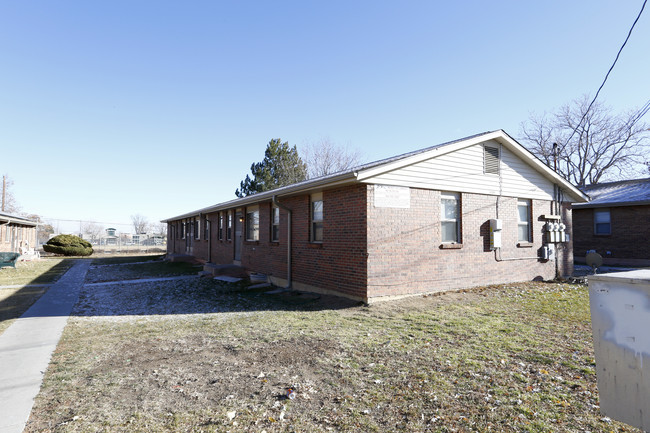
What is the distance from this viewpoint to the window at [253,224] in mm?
13284

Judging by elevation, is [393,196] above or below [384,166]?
below

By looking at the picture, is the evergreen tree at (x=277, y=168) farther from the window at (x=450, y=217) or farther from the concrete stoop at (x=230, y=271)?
the window at (x=450, y=217)

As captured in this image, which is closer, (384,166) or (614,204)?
(384,166)

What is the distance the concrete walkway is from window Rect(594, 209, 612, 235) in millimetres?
21326

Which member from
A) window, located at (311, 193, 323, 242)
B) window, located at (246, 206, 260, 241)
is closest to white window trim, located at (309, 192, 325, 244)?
window, located at (311, 193, 323, 242)

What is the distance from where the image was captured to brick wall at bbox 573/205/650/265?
52.9 ft

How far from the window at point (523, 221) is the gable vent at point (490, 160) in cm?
166

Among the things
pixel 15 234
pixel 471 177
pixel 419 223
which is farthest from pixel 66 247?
pixel 471 177

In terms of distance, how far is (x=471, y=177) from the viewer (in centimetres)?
1021

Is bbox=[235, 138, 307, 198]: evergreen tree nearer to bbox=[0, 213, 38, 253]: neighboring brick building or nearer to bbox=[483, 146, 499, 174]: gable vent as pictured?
bbox=[0, 213, 38, 253]: neighboring brick building

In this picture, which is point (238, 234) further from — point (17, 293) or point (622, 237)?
point (622, 237)

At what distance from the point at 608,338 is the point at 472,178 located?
7967 millimetres

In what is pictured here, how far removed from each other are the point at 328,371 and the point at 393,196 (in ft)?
16.6

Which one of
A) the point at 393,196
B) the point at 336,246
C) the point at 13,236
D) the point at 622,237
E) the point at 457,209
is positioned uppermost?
the point at 393,196
